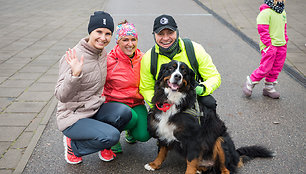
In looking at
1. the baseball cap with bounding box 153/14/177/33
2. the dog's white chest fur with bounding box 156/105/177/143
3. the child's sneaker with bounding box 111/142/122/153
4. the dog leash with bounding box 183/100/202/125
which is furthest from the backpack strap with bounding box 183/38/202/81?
the child's sneaker with bounding box 111/142/122/153

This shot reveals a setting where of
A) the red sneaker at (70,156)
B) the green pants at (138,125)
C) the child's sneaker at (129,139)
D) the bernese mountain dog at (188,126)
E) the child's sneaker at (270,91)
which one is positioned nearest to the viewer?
the bernese mountain dog at (188,126)

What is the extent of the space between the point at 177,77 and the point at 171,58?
1.69ft

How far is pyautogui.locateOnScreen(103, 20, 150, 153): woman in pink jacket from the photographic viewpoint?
341 cm

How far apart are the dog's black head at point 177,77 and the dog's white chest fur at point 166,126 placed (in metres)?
0.25

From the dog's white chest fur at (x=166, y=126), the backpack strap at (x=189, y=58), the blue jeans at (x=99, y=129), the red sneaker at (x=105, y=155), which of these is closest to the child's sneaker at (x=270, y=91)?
the backpack strap at (x=189, y=58)

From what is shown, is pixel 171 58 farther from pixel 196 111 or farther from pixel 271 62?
pixel 271 62

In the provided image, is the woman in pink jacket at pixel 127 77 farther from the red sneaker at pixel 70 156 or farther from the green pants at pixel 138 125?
the red sneaker at pixel 70 156

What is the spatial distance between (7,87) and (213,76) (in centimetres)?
402

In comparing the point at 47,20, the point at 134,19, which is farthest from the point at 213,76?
the point at 47,20

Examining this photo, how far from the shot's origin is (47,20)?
457 inches

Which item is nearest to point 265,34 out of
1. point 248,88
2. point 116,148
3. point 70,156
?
point 248,88

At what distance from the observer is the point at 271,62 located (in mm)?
5082

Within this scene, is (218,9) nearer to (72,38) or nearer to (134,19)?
(134,19)

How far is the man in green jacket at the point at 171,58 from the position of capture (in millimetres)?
3189
